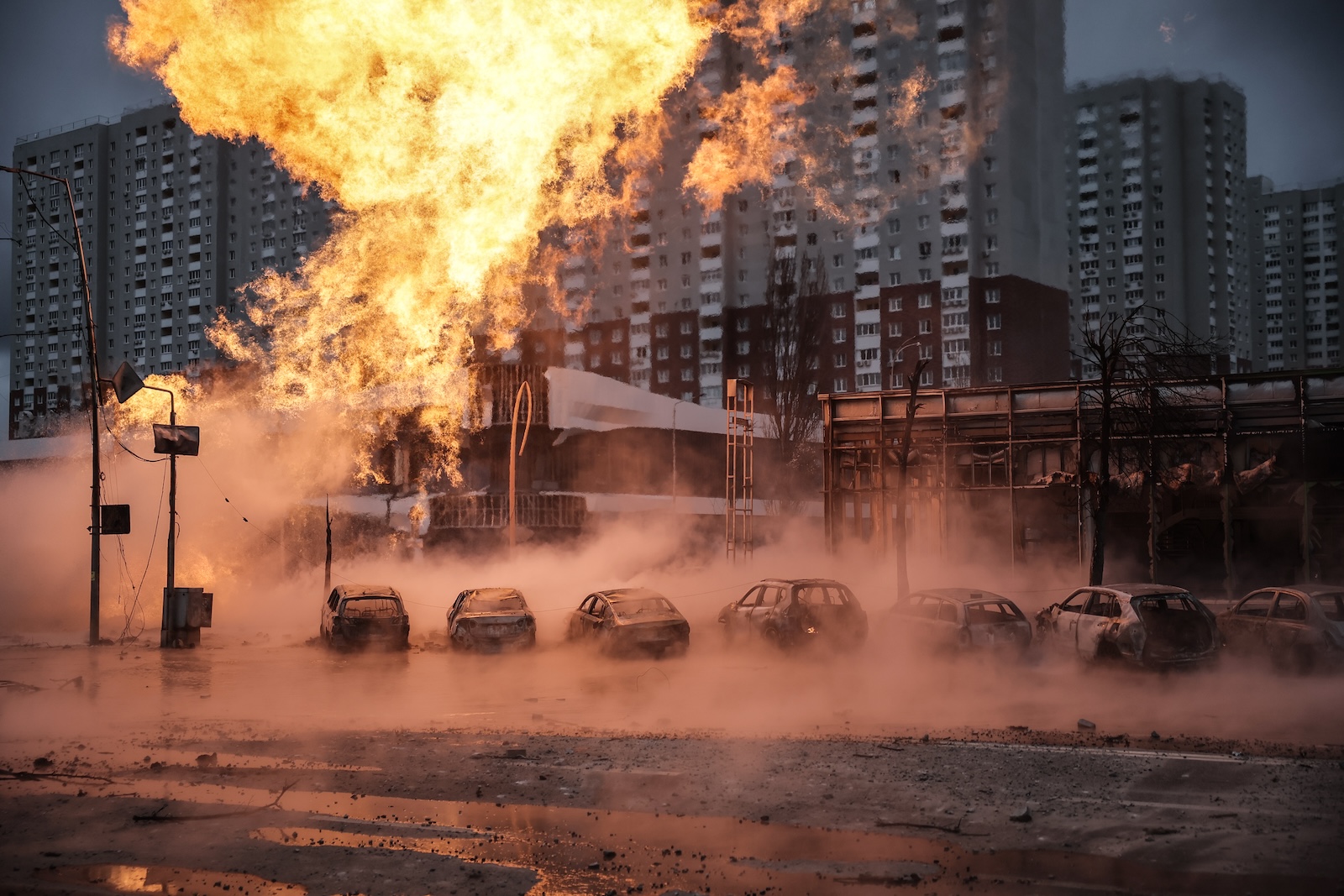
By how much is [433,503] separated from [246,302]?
85419 mm

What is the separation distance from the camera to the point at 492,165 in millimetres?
27250

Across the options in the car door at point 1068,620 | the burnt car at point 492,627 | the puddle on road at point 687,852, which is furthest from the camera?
the burnt car at point 492,627

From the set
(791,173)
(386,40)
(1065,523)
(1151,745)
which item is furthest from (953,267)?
(1151,745)

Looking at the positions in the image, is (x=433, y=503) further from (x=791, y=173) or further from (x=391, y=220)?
(x=791, y=173)

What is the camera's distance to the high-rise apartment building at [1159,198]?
342 ft

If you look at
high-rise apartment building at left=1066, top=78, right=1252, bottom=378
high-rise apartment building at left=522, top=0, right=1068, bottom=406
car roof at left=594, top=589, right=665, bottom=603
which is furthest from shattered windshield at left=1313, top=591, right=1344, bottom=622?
high-rise apartment building at left=1066, top=78, right=1252, bottom=378

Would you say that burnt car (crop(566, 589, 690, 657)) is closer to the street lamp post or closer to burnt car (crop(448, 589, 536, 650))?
burnt car (crop(448, 589, 536, 650))

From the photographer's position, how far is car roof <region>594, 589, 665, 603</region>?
18891 millimetres

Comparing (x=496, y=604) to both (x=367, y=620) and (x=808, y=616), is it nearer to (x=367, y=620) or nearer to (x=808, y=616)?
(x=367, y=620)

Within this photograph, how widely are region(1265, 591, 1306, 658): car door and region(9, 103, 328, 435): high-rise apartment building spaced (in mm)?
105817

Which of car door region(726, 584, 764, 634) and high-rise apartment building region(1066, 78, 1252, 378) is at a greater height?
high-rise apartment building region(1066, 78, 1252, 378)

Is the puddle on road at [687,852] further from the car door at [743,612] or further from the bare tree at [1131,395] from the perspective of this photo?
the bare tree at [1131,395]

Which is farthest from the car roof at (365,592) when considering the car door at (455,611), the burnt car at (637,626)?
the burnt car at (637,626)

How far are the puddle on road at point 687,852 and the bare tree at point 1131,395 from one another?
47.8 ft
